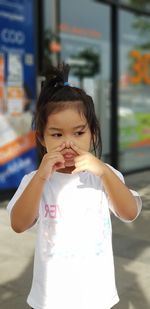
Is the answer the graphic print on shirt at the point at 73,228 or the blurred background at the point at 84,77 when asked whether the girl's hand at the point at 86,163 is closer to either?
the graphic print on shirt at the point at 73,228

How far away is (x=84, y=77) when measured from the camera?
8086 mm

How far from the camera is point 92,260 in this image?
183 centimetres

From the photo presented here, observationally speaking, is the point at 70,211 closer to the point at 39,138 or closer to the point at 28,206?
the point at 28,206

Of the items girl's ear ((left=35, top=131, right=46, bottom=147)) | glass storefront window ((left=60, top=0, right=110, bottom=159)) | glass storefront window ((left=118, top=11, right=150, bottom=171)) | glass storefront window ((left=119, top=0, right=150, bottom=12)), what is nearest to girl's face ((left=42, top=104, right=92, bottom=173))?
girl's ear ((left=35, top=131, right=46, bottom=147))

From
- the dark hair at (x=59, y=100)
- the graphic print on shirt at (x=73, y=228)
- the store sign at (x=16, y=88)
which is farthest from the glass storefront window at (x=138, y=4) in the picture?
the graphic print on shirt at (x=73, y=228)

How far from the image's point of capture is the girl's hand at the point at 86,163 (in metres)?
1.67

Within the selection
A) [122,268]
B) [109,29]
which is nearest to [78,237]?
[122,268]

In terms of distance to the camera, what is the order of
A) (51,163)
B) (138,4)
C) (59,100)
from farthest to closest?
(138,4) → (59,100) → (51,163)

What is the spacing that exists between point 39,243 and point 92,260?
0.22 m

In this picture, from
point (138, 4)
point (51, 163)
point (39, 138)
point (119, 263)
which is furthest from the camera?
point (138, 4)

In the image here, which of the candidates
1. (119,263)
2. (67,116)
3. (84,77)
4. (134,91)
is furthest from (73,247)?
(134,91)

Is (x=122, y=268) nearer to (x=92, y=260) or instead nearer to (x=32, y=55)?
(x=92, y=260)

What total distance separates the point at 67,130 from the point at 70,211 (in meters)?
0.33

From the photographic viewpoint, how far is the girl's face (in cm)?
175
